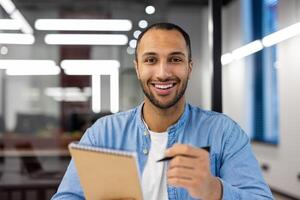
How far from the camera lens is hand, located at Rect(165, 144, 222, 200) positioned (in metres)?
Result: 0.95

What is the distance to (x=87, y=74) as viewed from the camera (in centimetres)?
350

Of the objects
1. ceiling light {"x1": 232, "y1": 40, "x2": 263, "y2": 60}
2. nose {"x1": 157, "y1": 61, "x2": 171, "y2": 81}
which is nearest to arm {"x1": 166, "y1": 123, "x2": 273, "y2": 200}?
nose {"x1": 157, "y1": 61, "x2": 171, "y2": 81}

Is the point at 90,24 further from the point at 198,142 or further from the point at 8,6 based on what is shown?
the point at 198,142

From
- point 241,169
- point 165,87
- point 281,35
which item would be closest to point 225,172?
point 241,169

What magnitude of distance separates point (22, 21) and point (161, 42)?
96.2 inches

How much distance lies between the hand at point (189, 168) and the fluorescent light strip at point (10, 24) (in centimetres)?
257

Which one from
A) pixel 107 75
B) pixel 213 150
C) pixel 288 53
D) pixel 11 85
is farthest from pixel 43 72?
pixel 213 150

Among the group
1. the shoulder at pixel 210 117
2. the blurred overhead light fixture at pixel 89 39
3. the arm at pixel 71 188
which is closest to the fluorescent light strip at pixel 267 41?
the blurred overhead light fixture at pixel 89 39

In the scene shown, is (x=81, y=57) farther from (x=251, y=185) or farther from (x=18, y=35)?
(x=251, y=185)

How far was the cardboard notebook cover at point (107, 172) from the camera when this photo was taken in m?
0.96

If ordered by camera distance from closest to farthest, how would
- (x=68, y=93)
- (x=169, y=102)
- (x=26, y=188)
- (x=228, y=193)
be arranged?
(x=228, y=193)
(x=169, y=102)
(x=26, y=188)
(x=68, y=93)

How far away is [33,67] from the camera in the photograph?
3662 mm

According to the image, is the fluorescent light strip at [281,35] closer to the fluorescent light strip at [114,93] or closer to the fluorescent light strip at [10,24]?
the fluorescent light strip at [114,93]

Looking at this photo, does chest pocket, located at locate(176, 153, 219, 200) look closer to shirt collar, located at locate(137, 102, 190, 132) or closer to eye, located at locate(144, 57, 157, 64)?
shirt collar, located at locate(137, 102, 190, 132)
